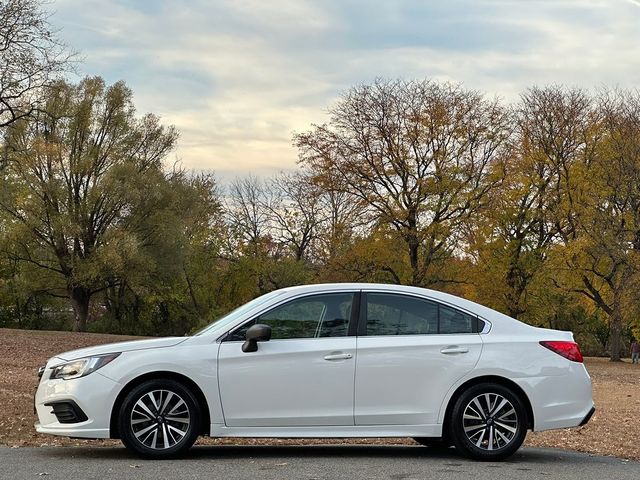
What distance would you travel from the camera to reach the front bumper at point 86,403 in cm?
805

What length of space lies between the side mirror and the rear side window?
1016 millimetres

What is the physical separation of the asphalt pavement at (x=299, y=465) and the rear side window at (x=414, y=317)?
121cm

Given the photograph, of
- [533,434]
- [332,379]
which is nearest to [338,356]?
[332,379]

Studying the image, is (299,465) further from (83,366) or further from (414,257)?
(414,257)

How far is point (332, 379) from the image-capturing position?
27.3 feet

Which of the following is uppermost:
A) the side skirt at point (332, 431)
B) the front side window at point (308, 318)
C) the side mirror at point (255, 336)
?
the front side window at point (308, 318)

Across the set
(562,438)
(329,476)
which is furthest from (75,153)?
(329,476)

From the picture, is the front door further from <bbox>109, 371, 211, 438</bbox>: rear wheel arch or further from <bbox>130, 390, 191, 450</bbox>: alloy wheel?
<bbox>130, 390, 191, 450</bbox>: alloy wheel

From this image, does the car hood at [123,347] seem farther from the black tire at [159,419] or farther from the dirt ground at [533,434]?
the dirt ground at [533,434]

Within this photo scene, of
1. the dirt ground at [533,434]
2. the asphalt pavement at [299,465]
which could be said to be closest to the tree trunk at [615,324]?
the dirt ground at [533,434]

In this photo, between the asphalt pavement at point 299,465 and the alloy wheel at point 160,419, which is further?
the alloy wheel at point 160,419

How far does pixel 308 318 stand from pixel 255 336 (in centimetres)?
62

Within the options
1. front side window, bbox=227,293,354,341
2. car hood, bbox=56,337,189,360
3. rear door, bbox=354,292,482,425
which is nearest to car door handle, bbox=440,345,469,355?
rear door, bbox=354,292,482,425

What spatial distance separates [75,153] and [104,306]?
2136 cm
